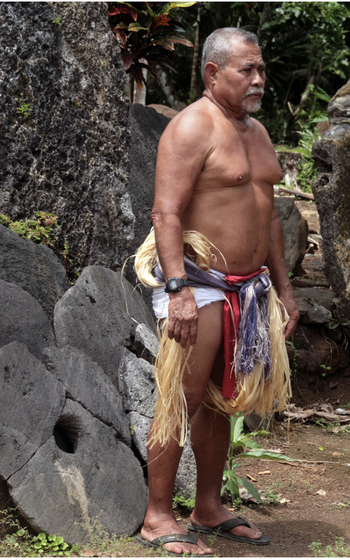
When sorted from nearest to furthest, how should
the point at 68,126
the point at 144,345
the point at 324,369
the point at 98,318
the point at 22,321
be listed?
the point at 22,321
the point at 98,318
the point at 144,345
the point at 68,126
the point at 324,369

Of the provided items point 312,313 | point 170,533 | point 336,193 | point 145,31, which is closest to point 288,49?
point 145,31

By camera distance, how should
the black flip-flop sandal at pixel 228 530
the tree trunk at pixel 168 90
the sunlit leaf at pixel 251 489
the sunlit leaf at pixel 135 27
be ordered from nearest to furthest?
the black flip-flop sandal at pixel 228 530 → the sunlit leaf at pixel 251 489 → the sunlit leaf at pixel 135 27 → the tree trunk at pixel 168 90

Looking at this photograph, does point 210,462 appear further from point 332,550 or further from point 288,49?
point 288,49

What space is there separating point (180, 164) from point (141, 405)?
1.54m

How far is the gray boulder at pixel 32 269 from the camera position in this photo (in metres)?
3.35

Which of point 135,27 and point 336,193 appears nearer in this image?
point 336,193

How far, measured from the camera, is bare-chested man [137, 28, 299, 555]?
2496 mm

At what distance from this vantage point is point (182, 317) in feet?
7.97

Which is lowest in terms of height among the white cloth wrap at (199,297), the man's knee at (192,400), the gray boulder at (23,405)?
the gray boulder at (23,405)

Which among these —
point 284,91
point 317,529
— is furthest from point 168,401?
point 284,91

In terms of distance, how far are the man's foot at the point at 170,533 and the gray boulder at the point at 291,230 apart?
3947 mm

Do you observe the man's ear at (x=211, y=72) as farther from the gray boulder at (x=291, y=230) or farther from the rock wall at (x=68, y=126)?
the gray boulder at (x=291, y=230)

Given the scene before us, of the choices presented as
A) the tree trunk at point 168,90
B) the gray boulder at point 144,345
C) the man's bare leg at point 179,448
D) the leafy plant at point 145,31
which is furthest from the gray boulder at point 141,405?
the tree trunk at point 168,90

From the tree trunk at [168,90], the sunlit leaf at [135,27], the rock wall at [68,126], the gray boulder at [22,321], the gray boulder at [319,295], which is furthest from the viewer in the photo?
the tree trunk at [168,90]
